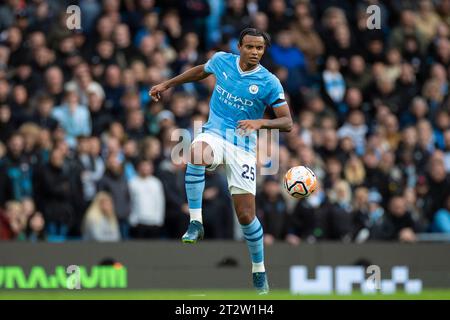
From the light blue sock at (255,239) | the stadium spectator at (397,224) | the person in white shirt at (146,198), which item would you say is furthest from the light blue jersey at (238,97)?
the stadium spectator at (397,224)

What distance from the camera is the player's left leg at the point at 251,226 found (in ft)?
42.8

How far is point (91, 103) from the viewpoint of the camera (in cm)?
1906

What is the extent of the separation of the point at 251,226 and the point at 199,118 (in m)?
6.18

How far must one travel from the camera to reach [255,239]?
13.2 metres

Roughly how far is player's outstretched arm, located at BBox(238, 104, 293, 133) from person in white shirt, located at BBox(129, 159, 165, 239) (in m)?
5.60

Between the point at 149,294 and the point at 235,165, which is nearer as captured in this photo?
the point at 235,165

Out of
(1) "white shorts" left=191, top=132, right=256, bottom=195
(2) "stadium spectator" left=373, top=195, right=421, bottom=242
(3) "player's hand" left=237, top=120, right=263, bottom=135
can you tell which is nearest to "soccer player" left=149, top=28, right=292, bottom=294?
(1) "white shorts" left=191, top=132, right=256, bottom=195

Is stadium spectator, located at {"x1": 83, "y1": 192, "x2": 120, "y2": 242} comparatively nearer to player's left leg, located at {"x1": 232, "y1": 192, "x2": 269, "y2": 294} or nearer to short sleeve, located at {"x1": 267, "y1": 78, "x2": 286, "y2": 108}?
player's left leg, located at {"x1": 232, "y1": 192, "x2": 269, "y2": 294}

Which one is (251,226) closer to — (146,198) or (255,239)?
(255,239)

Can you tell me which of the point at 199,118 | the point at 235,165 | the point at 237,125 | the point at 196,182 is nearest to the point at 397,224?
the point at 199,118

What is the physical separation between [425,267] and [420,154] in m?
2.73

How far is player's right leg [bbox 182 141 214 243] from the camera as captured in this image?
1280 centimetres
